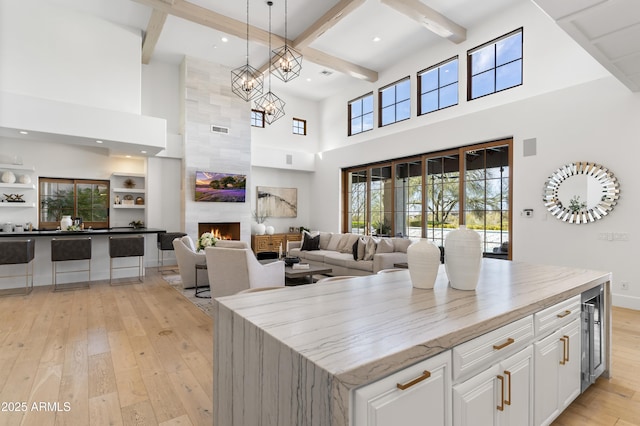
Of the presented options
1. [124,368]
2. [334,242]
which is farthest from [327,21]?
[124,368]

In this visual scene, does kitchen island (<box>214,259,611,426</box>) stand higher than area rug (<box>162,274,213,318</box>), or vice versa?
kitchen island (<box>214,259,611,426</box>)

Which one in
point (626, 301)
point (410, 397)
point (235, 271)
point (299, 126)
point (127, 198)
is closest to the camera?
point (410, 397)

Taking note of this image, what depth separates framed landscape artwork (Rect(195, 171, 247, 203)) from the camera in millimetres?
7746

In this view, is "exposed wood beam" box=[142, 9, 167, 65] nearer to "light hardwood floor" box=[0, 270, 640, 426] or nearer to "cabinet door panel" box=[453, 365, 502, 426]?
"light hardwood floor" box=[0, 270, 640, 426]

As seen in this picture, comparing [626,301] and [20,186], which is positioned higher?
[20,186]

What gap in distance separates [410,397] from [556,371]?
128 cm

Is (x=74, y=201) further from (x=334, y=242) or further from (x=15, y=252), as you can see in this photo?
(x=334, y=242)

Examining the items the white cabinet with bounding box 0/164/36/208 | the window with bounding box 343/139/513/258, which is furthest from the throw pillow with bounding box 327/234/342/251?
the white cabinet with bounding box 0/164/36/208

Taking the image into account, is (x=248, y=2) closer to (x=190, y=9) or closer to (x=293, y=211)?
(x=190, y=9)

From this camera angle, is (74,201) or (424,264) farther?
(74,201)

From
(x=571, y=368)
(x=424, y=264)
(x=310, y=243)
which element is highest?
(x=424, y=264)

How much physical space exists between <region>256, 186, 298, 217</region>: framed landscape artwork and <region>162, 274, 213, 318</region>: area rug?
11.7 feet

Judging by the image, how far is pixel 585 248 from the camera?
4613 mm

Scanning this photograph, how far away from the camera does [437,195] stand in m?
6.82
